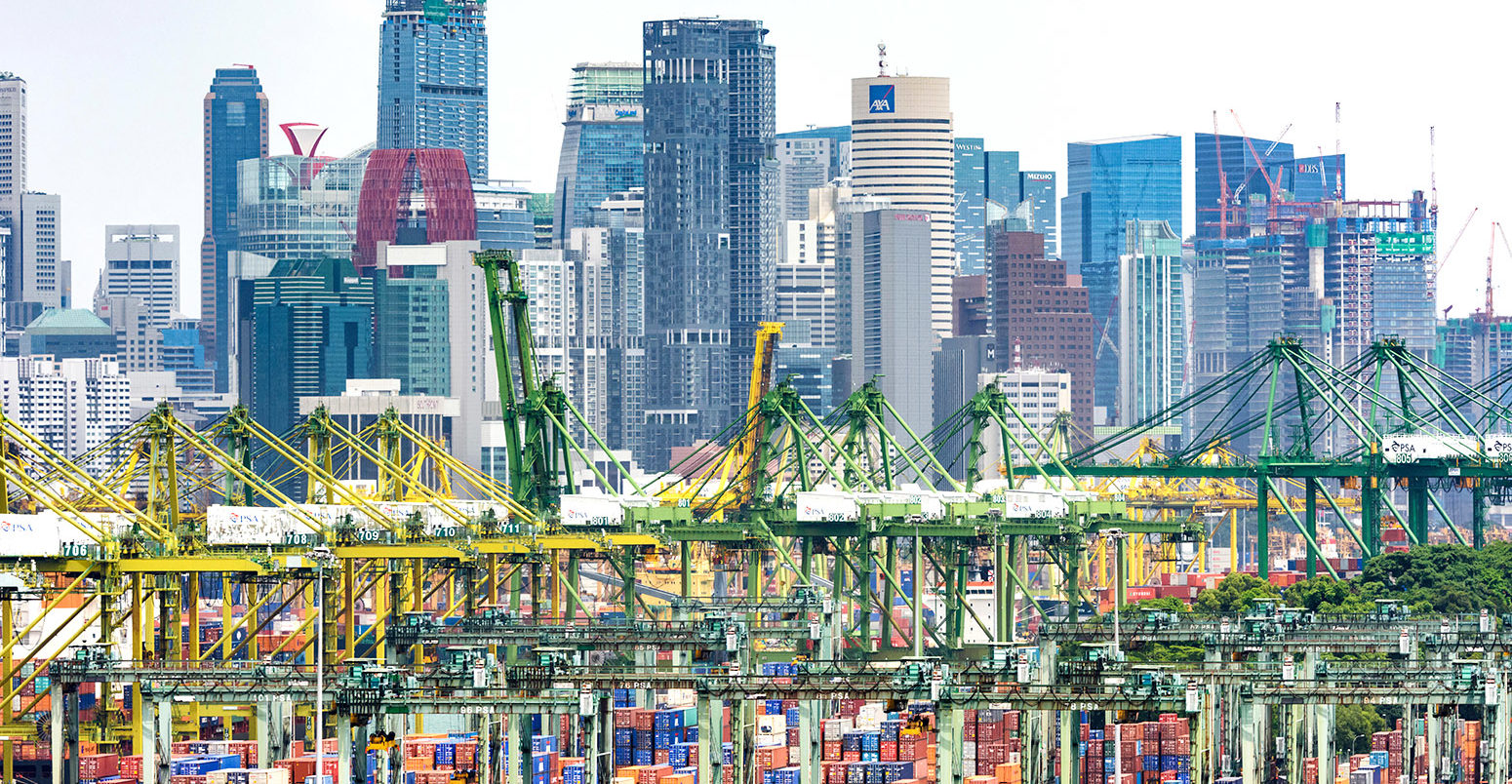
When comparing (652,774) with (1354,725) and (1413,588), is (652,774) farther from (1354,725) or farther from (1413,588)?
(1413,588)

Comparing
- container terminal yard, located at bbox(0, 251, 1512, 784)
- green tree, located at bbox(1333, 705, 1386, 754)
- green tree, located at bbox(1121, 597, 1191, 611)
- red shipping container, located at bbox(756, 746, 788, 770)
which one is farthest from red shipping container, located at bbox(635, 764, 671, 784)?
green tree, located at bbox(1121, 597, 1191, 611)

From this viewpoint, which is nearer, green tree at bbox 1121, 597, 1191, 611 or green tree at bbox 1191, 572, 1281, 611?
green tree at bbox 1121, 597, 1191, 611

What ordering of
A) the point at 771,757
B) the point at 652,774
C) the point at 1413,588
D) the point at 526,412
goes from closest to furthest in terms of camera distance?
the point at 652,774, the point at 771,757, the point at 526,412, the point at 1413,588

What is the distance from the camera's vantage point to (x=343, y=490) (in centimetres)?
14475

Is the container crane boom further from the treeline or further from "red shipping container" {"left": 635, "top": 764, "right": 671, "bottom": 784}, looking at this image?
"red shipping container" {"left": 635, "top": 764, "right": 671, "bottom": 784}

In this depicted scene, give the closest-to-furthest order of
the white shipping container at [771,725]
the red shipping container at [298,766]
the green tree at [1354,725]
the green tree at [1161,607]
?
the red shipping container at [298,766]
the white shipping container at [771,725]
the green tree at [1354,725]
the green tree at [1161,607]

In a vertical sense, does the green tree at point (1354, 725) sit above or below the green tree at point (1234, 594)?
below

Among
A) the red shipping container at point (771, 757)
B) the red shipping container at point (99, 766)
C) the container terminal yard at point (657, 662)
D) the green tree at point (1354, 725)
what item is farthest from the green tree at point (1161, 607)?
the red shipping container at point (99, 766)

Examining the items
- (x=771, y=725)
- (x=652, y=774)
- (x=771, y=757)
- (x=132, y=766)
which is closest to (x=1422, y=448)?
(x=771, y=725)

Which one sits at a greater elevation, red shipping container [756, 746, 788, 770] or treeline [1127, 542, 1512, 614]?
treeline [1127, 542, 1512, 614]

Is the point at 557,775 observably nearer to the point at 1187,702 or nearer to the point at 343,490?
the point at 1187,702

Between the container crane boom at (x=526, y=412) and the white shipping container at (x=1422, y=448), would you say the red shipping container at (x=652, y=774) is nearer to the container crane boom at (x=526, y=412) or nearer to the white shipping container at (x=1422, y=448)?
the container crane boom at (x=526, y=412)

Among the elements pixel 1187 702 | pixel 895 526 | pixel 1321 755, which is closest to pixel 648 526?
pixel 895 526

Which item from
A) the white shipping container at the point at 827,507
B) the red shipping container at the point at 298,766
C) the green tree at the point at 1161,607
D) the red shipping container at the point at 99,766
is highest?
the white shipping container at the point at 827,507
